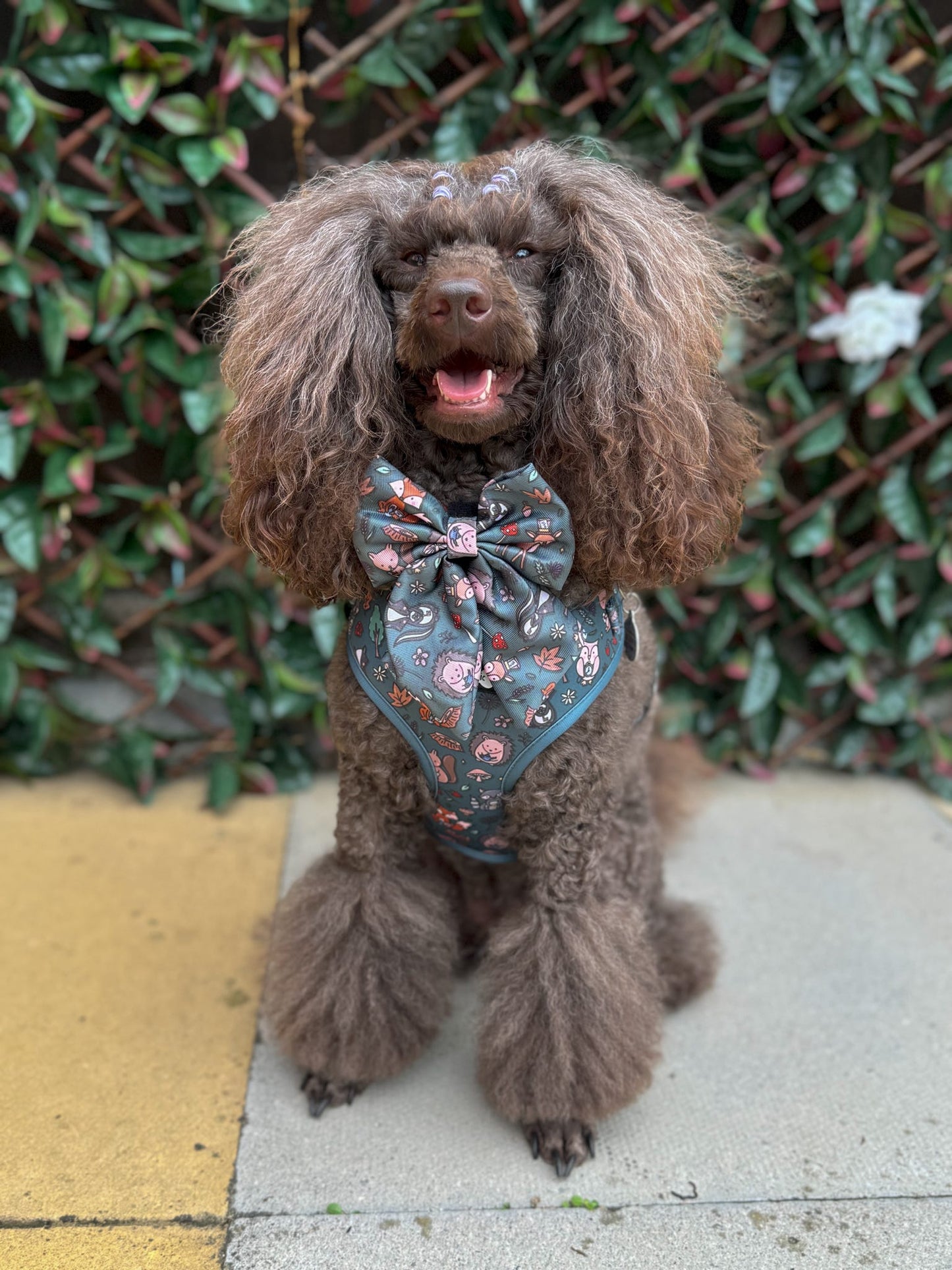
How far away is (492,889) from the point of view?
1486 millimetres

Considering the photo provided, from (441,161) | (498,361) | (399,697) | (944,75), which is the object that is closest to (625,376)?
(498,361)

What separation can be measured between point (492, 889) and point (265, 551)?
0.66 m

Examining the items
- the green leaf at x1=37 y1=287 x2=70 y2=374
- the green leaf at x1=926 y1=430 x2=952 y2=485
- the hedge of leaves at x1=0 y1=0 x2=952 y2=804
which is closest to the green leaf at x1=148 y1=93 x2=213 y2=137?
the hedge of leaves at x1=0 y1=0 x2=952 y2=804

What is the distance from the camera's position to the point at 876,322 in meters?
1.90

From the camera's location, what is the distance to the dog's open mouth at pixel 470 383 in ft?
3.50

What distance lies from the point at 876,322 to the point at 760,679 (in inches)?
30.8

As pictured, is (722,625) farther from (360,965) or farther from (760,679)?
(360,965)

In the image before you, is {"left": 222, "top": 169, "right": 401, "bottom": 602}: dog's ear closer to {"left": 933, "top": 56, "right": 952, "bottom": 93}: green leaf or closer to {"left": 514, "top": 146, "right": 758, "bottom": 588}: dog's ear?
{"left": 514, "top": 146, "right": 758, "bottom": 588}: dog's ear

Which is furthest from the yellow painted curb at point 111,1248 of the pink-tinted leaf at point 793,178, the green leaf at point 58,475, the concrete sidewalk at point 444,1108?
the pink-tinted leaf at point 793,178

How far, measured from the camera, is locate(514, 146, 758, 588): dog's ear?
1072 mm

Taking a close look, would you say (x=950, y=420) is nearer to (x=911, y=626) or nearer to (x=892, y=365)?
(x=892, y=365)

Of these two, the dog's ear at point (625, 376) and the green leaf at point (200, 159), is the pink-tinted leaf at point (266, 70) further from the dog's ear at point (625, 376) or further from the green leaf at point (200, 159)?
the dog's ear at point (625, 376)

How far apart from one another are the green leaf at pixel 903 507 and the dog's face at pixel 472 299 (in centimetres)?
121

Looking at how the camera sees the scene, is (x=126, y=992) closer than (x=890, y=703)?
Yes
